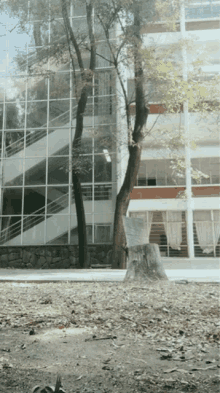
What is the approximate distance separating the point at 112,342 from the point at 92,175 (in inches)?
534

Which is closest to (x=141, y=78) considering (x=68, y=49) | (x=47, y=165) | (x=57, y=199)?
(x=68, y=49)

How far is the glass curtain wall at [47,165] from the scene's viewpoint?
51.1 ft

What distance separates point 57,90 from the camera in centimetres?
1373

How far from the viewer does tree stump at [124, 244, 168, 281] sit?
255 inches

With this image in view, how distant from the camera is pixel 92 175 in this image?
16141 mm

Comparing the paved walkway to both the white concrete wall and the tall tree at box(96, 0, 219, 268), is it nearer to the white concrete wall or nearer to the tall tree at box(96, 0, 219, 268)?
the tall tree at box(96, 0, 219, 268)

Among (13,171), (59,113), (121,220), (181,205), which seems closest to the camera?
(121,220)

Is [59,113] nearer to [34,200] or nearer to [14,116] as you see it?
[14,116]

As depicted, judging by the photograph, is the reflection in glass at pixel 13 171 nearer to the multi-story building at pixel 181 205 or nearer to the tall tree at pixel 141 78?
the multi-story building at pixel 181 205

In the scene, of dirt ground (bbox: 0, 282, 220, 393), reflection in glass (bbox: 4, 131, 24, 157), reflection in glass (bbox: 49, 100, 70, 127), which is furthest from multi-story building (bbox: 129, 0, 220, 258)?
dirt ground (bbox: 0, 282, 220, 393)

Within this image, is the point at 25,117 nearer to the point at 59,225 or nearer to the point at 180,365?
the point at 59,225

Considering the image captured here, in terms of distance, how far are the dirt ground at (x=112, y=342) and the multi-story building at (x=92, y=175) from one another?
10.6 metres

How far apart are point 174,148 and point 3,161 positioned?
841 cm

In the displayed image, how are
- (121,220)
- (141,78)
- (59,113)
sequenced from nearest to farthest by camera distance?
(121,220), (141,78), (59,113)
